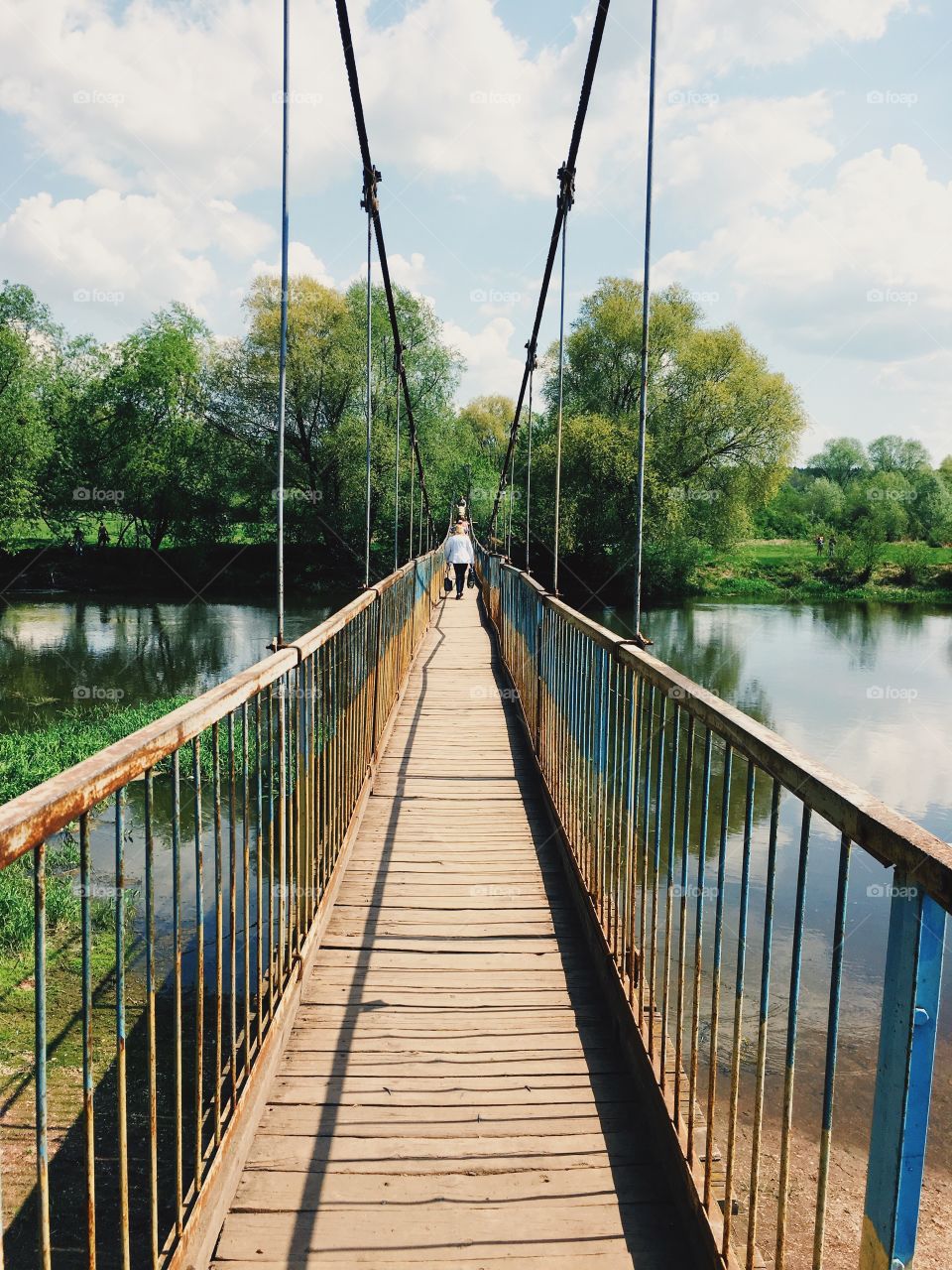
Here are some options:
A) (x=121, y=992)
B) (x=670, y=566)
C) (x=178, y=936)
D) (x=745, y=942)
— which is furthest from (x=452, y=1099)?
(x=670, y=566)

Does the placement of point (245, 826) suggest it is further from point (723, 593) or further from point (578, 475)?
point (723, 593)

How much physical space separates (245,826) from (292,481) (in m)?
27.8

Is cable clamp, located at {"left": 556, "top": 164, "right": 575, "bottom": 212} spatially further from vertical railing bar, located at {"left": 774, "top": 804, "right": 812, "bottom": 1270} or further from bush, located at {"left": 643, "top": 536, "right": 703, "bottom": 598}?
bush, located at {"left": 643, "top": 536, "right": 703, "bottom": 598}

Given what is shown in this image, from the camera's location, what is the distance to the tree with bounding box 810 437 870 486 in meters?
73.6

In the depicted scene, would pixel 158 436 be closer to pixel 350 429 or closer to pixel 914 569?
pixel 350 429

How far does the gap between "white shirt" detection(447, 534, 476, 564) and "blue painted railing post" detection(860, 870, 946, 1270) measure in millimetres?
13701

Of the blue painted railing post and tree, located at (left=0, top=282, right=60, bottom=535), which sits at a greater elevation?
tree, located at (left=0, top=282, right=60, bottom=535)

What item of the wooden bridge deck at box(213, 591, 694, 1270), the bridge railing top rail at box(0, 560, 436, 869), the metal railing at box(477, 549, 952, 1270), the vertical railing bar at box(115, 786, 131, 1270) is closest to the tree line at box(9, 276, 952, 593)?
the metal railing at box(477, 549, 952, 1270)

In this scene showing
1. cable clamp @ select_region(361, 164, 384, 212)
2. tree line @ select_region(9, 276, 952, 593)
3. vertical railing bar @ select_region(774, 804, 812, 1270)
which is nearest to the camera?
vertical railing bar @ select_region(774, 804, 812, 1270)

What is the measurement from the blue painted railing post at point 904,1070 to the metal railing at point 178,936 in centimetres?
87

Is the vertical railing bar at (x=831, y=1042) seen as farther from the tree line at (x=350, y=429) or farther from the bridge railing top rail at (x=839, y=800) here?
the tree line at (x=350, y=429)

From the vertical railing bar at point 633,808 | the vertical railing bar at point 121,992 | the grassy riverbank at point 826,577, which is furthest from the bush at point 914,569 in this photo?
the vertical railing bar at point 121,992

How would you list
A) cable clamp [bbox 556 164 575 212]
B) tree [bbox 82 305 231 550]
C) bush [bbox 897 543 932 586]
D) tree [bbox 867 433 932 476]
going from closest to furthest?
cable clamp [bbox 556 164 575 212] → tree [bbox 82 305 231 550] → bush [bbox 897 543 932 586] → tree [bbox 867 433 932 476]

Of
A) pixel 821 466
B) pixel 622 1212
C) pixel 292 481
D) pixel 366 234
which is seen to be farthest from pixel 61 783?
pixel 821 466
